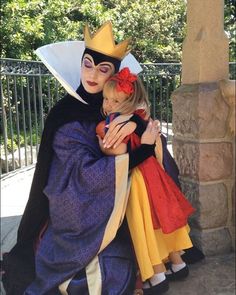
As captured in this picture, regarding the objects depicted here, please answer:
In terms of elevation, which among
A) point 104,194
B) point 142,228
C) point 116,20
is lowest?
point 142,228

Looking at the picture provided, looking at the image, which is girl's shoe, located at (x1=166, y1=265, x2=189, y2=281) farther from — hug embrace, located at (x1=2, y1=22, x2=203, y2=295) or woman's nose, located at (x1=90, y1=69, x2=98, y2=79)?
woman's nose, located at (x1=90, y1=69, x2=98, y2=79)

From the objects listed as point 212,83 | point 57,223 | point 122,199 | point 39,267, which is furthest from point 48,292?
point 212,83

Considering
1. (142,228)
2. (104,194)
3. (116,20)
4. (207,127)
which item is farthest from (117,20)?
(142,228)

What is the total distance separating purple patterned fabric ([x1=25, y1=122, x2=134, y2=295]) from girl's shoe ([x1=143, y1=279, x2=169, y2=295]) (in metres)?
0.12

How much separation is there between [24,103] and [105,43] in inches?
146

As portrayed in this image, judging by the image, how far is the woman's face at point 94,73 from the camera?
6.89 feet

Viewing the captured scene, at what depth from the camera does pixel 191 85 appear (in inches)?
93.4

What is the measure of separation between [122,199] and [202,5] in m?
1.12

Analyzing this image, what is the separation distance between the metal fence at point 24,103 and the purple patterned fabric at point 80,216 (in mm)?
2434

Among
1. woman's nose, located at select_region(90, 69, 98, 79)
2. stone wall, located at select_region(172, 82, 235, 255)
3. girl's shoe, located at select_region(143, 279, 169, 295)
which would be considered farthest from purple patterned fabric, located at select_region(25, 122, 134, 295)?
stone wall, located at select_region(172, 82, 235, 255)

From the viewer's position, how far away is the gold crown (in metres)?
2.06

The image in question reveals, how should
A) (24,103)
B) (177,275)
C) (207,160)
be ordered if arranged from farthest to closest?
1. (24,103)
2. (207,160)
3. (177,275)

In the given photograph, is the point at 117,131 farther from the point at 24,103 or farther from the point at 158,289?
the point at 24,103

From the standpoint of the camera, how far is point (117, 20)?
2779 millimetres
